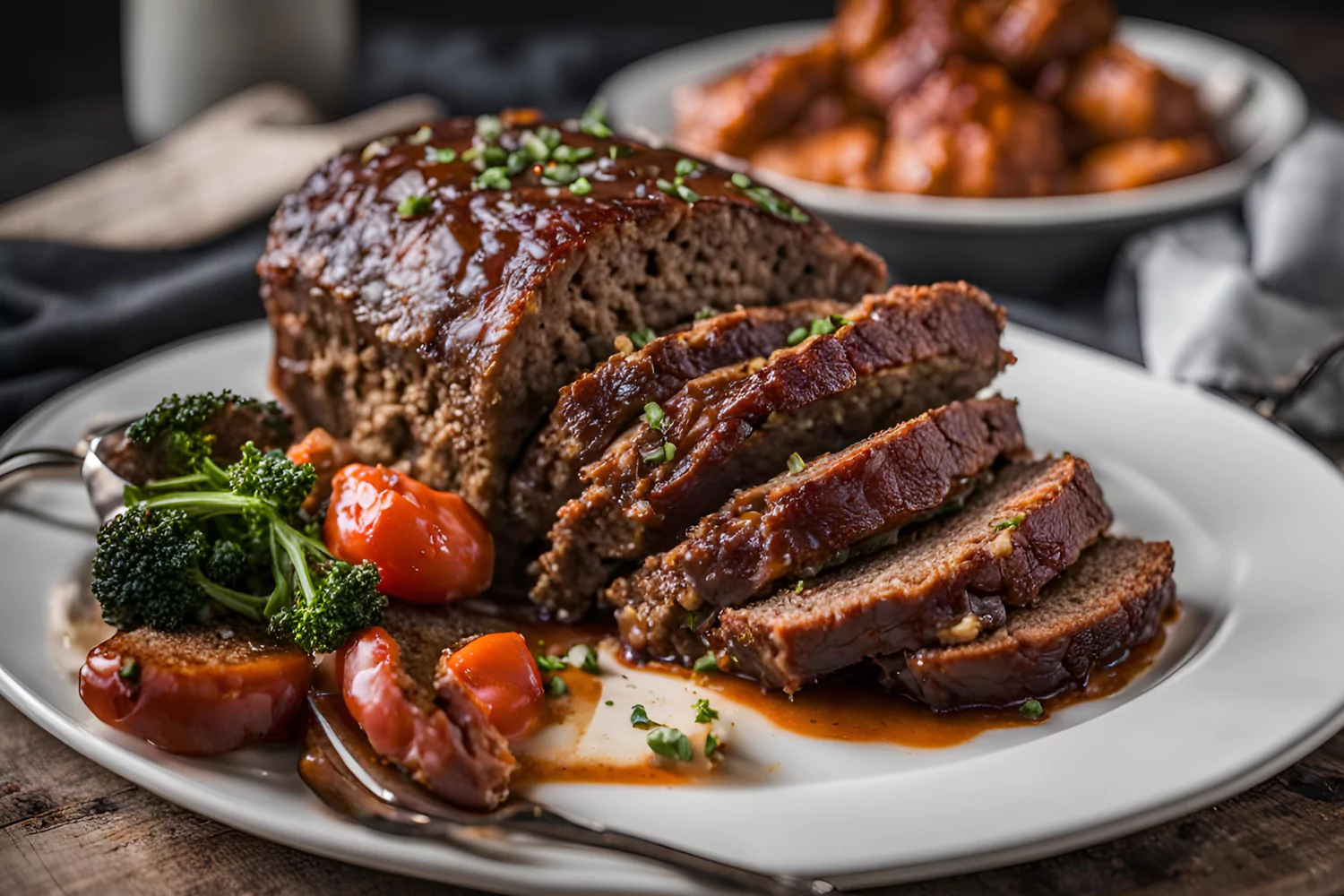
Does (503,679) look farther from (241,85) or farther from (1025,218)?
(241,85)

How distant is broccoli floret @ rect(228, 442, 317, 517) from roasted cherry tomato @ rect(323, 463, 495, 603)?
0.14 m

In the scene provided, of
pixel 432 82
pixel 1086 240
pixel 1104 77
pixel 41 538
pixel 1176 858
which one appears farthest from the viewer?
pixel 432 82

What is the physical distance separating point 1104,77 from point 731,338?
3.86 metres

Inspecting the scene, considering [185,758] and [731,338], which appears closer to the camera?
[185,758]

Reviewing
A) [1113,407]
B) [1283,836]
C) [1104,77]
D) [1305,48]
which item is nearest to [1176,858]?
[1283,836]

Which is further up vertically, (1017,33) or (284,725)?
(1017,33)

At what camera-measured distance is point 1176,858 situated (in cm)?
314

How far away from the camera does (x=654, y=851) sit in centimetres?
291

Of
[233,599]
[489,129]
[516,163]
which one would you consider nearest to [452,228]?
[516,163]

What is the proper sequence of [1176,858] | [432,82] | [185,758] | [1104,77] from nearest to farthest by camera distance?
[1176,858] → [185,758] → [1104,77] → [432,82]

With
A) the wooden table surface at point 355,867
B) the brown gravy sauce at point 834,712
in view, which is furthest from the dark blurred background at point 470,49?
the brown gravy sauce at point 834,712

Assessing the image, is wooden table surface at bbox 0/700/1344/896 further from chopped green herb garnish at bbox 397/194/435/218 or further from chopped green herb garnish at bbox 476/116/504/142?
chopped green herb garnish at bbox 476/116/504/142

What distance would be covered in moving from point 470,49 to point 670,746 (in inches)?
260

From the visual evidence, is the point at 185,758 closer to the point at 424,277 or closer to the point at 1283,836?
the point at 424,277
